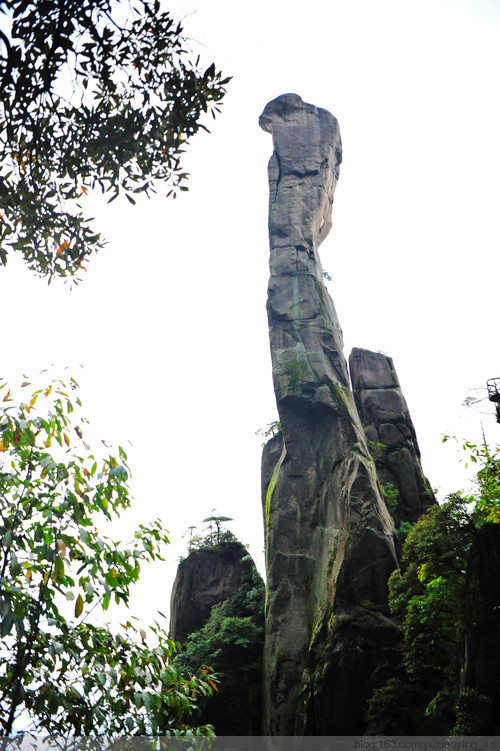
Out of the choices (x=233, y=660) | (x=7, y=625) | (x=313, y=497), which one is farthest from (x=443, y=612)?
(x=7, y=625)

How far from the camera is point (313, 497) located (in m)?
23.3

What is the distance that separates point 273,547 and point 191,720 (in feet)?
23.5

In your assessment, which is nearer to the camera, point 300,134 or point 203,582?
point 203,582

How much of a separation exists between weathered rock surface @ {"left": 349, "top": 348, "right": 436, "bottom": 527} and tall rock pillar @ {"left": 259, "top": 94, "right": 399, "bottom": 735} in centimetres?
422

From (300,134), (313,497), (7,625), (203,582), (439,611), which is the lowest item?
(439,611)

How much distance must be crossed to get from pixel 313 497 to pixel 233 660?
23.9 ft

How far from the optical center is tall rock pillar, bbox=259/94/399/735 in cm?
1716

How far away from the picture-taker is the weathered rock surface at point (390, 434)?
2647cm

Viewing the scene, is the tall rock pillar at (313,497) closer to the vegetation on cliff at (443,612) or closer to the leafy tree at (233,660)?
the leafy tree at (233,660)

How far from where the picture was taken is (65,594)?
3287mm

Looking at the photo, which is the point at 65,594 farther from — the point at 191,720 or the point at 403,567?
the point at 191,720

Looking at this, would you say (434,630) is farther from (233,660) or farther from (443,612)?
(233,660)

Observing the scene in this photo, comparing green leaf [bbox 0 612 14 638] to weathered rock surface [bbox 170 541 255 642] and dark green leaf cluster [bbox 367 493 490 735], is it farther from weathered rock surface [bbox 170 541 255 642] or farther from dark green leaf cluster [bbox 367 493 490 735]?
weathered rock surface [bbox 170 541 255 642]

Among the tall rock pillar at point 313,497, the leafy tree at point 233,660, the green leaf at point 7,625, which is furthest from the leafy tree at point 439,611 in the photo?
the green leaf at point 7,625
